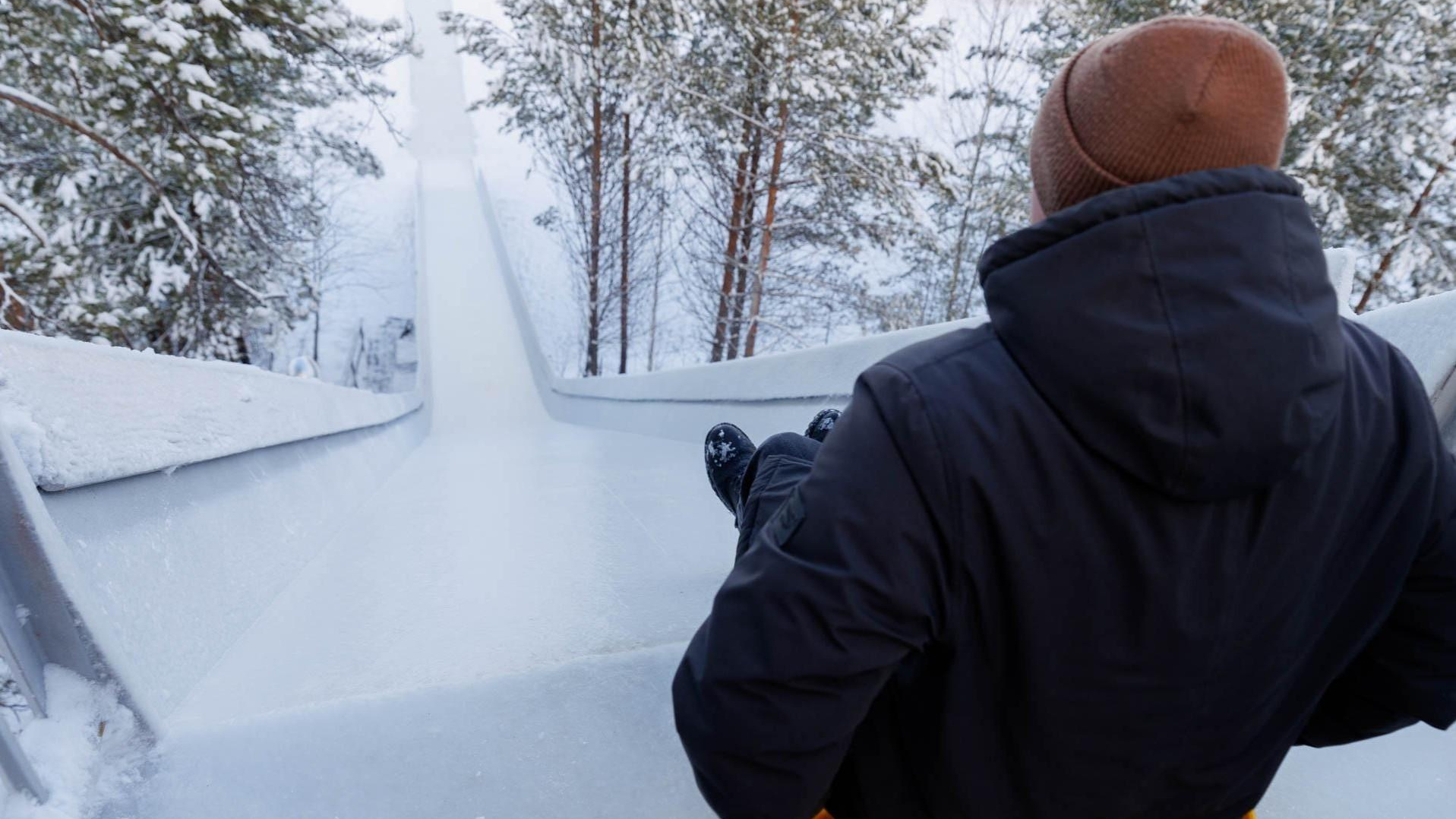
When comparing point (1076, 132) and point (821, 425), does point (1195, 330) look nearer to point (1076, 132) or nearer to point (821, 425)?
point (1076, 132)

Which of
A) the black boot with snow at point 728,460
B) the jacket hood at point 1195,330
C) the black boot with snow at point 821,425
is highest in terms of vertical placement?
the jacket hood at point 1195,330

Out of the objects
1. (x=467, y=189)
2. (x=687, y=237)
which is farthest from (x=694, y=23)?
(x=467, y=189)

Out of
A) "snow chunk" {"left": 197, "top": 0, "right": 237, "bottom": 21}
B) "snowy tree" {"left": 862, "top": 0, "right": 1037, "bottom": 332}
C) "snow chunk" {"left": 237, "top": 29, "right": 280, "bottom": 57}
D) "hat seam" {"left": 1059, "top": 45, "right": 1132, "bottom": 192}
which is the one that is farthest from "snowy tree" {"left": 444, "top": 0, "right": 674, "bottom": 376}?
"hat seam" {"left": 1059, "top": 45, "right": 1132, "bottom": 192}

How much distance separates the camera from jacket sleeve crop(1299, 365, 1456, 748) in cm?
79

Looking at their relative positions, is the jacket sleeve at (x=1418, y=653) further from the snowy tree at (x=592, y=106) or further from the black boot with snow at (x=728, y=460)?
the snowy tree at (x=592, y=106)

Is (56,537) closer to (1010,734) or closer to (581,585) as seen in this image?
(581,585)

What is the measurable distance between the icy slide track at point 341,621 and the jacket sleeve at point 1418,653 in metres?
0.36

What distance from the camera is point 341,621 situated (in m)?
1.62

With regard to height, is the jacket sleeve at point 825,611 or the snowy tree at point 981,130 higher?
the snowy tree at point 981,130

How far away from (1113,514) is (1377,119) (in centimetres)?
1082

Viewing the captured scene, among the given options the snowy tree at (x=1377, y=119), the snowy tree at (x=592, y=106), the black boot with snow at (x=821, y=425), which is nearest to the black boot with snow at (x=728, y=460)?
the black boot with snow at (x=821, y=425)

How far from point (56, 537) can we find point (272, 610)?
2.22 feet

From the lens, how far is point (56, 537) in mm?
1037

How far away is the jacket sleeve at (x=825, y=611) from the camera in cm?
65
